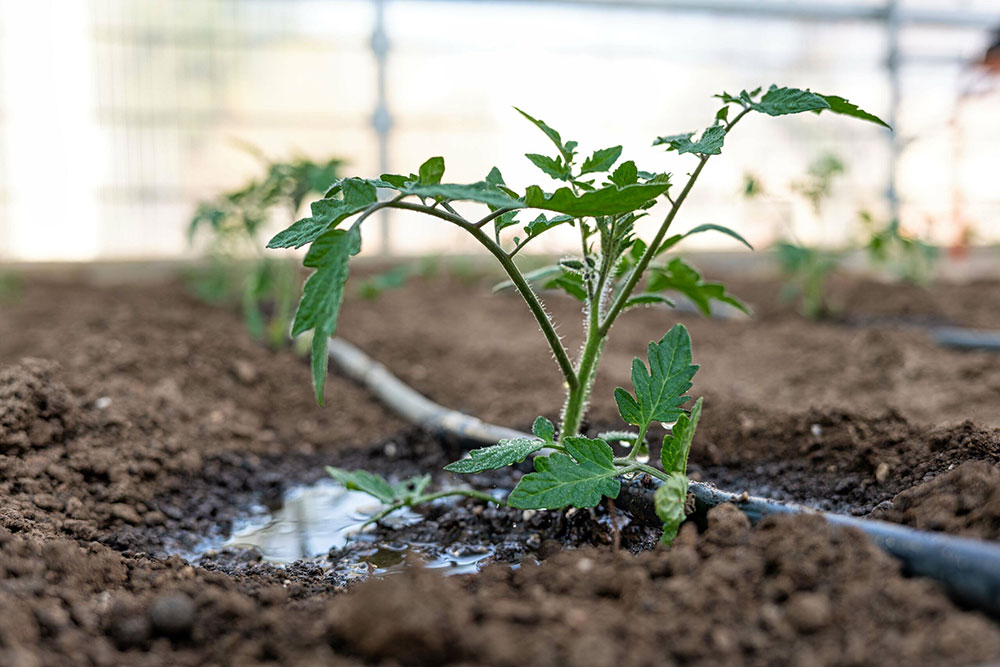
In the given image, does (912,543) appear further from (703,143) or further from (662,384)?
(703,143)

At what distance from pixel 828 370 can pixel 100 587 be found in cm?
261

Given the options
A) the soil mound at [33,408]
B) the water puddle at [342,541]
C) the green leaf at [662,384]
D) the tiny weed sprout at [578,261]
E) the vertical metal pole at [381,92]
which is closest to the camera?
the tiny weed sprout at [578,261]

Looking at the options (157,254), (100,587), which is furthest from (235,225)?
(157,254)

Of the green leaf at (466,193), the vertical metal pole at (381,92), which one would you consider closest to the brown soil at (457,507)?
the green leaf at (466,193)

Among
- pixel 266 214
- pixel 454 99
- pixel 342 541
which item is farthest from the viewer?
pixel 454 99

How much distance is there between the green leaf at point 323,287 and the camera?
1.09 meters

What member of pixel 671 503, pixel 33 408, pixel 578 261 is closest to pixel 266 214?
pixel 33 408

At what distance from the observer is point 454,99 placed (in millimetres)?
7715

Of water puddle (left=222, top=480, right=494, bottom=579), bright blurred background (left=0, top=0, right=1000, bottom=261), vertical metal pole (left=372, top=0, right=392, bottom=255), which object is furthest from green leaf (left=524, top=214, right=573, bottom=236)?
vertical metal pole (left=372, top=0, right=392, bottom=255)

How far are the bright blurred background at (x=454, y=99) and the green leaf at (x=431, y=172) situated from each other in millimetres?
4095

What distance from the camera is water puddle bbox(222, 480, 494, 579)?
1542 mm

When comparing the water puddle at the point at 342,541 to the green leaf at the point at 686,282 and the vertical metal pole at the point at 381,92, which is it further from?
the vertical metal pole at the point at 381,92

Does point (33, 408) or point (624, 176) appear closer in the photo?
point (624, 176)

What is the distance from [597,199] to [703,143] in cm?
23
